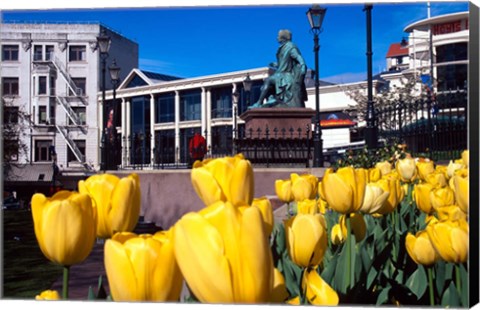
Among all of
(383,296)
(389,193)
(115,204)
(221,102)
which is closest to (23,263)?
→ (389,193)

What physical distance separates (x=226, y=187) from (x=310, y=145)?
23.5 feet

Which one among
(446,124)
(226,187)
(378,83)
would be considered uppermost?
(378,83)

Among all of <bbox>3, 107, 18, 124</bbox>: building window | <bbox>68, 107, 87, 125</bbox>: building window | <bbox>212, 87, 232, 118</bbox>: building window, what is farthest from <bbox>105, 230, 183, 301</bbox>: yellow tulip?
<bbox>212, 87, 232, 118</bbox>: building window

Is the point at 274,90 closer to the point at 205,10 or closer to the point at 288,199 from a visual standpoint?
the point at 205,10

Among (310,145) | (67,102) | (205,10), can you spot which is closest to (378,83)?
(310,145)

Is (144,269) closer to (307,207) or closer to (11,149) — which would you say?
(307,207)

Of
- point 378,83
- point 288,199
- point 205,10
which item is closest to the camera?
point 288,199

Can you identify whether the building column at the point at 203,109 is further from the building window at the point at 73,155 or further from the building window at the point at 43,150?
the building window at the point at 43,150

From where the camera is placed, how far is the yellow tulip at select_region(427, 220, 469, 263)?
1367 millimetres

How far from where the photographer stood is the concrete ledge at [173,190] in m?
6.12

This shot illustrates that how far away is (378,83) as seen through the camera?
15109mm

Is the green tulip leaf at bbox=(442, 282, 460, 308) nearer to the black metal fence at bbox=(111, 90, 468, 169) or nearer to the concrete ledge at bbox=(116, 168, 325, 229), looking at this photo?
the black metal fence at bbox=(111, 90, 468, 169)

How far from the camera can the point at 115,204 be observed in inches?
43.3

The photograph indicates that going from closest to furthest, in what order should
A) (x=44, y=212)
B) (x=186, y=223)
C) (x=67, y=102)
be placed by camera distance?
(x=186, y=223), (x=44, y=212), (x=67, y=102)
